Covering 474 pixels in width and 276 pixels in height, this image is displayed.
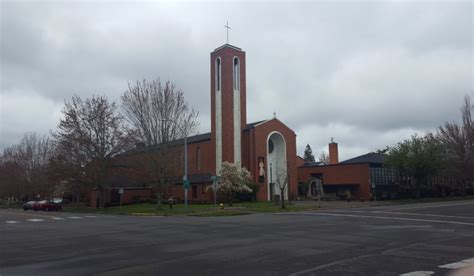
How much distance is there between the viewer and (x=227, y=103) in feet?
190

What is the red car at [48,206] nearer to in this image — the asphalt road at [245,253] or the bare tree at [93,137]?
the bare tree at [93,137]

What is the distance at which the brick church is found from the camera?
5778 cm

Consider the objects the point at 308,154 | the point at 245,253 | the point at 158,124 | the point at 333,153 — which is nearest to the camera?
the point at 245,253

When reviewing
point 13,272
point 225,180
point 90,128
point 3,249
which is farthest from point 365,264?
point 90,128

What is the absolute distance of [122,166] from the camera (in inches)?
2122

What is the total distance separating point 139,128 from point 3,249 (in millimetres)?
31364

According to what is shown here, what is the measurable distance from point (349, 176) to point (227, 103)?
2187cm

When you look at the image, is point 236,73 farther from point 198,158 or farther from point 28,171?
A: point 28,171

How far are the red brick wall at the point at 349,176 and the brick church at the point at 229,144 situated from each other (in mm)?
8290

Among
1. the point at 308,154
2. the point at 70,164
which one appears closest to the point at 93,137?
the point at 70,164

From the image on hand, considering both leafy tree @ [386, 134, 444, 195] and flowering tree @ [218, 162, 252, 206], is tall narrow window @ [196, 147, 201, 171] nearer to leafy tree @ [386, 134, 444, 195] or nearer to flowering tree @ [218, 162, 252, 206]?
flowering tree @ [218, 162, 252, 206]

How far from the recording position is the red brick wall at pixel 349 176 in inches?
2501

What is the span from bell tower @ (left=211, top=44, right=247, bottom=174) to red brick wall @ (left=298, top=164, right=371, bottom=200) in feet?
56.4

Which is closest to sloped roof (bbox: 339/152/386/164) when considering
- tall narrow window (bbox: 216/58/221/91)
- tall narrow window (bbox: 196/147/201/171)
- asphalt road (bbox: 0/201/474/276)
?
tall narrow window (bbox: 196/147/201/171)
